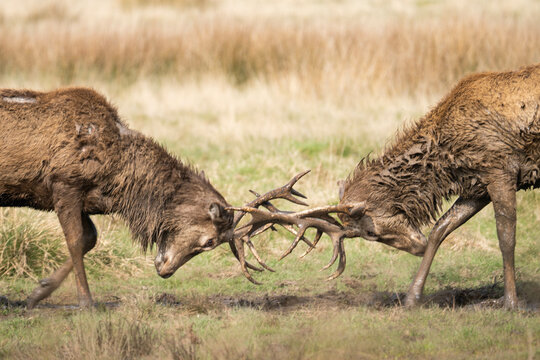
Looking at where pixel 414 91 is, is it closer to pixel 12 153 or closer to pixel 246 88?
pixel 246 88

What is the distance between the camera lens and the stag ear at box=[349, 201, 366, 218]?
24.7ft

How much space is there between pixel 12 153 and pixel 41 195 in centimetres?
47

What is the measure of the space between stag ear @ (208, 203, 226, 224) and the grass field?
0.85 metres

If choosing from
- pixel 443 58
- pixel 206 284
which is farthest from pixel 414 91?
pixel 206 284

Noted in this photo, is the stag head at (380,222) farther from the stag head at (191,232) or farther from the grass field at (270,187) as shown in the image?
the stag head at (191,232)

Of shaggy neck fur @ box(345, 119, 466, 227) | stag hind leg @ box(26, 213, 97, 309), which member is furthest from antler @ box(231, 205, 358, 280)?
stag hind leg @ box(26, 213, 97, 309)

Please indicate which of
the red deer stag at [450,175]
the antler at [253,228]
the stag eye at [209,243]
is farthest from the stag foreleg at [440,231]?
the stag eye at [209,243]

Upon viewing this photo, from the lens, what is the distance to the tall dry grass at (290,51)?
1589 cm

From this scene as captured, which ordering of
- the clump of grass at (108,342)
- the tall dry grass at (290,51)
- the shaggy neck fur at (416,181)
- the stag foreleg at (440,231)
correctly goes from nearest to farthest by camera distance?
the clump of grass at (108,342)
the shaggy neck fur at (416,181)
the stag foreleg at (440,231)
the tall dry grass at (290,51)

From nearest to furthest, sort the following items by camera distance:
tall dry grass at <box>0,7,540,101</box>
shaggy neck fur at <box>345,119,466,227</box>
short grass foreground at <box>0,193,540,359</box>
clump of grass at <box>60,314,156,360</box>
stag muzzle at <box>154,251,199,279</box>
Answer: clump of grass at <box>60,314,156,360</box>
short grass foreground at <box>0,193,540,359</box>
stag muzzle at <box>154,251,199,279</box>
shaggy neck fur at <box>345,119,466,227</box>
tall dry grass at <box>0,7,540,101</box>

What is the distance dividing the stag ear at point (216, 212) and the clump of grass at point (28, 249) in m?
2.57

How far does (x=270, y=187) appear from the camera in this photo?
36.1 ft

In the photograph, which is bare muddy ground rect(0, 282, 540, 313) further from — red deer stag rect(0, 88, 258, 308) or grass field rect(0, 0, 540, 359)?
red deer stag rect(0, 88, 258, 308)

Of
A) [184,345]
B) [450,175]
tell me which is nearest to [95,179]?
[184,345]
